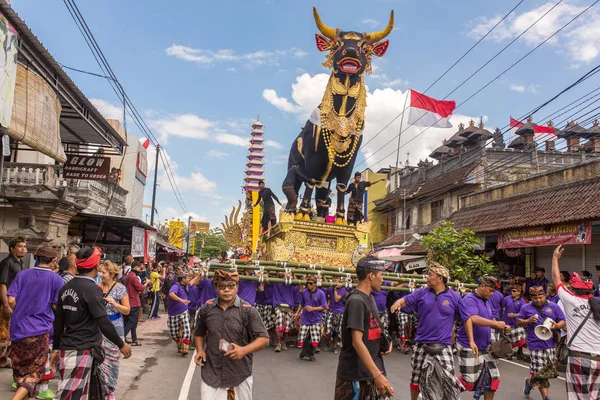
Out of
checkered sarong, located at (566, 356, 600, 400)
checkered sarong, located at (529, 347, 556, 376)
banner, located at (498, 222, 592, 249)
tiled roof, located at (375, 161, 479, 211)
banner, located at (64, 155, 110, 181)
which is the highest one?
tiled roof, located at (375, 161, 479, 211)

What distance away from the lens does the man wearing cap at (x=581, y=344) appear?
16.8 feet

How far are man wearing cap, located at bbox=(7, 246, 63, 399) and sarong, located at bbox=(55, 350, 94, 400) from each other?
45.4 inches

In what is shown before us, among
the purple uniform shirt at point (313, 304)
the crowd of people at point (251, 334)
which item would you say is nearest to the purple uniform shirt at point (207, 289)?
the purple uniform shirt at point (313, 304)

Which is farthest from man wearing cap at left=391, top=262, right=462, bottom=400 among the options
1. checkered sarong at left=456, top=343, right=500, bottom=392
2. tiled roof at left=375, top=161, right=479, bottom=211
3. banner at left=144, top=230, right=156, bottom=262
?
tiled roof at left=375, top=161, right=479, bottom=211

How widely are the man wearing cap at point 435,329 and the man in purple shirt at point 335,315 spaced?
5.32 metres

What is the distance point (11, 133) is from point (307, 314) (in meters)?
6.71

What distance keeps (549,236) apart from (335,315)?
6571 mm

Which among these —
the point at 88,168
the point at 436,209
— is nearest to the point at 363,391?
the point at 88,168

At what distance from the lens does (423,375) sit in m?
5.21

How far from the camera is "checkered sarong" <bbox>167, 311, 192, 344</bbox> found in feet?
32.4

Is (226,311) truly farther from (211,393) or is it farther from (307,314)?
(307,314)

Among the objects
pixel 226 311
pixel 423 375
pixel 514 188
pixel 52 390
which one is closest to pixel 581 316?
pixel 423 375

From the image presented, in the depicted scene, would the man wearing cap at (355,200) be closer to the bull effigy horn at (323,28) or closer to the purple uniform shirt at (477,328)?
the bull effigy horn at (323,28)

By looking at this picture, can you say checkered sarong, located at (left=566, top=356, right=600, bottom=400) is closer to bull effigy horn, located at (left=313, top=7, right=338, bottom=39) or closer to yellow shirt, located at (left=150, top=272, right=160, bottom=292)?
bull effigy horn, located at (left=313, top=7, right=338, bottom=39)
